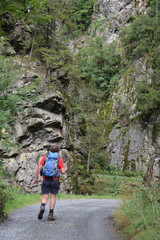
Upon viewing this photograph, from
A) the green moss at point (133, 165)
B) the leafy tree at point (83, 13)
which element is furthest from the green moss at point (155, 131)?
the leafy tree at point (83, 13)

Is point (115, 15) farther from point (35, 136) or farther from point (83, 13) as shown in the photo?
point (35, 136)

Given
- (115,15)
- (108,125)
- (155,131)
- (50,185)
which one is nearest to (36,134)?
(50,185)

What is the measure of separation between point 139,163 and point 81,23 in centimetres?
3378

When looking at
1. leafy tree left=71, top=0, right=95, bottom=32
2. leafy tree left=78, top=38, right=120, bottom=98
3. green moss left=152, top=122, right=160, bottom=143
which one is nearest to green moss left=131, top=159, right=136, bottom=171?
green moss left=152, top=122, right=160, bottom=143

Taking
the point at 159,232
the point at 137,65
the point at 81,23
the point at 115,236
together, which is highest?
the point at 81,23

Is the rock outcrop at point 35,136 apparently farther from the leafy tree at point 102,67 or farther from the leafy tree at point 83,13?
the leafy tree at point 83,13

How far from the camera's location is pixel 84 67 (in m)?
36.5

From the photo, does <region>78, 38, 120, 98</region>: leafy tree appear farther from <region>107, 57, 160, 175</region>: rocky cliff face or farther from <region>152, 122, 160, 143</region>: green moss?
<region>152, 122, 160, 143</region>: green moss

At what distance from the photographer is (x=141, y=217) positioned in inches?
144

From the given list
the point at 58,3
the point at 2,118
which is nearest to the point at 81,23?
the point at 58,3

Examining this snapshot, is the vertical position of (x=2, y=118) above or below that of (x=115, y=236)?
above

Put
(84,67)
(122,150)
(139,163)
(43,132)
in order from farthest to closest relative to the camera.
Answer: (84,67) → (122,150) → (139,163) → (43,132)

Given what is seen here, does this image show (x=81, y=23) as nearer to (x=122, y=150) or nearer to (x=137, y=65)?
(x=137, y=65)

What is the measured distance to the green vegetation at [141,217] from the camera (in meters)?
3.27
